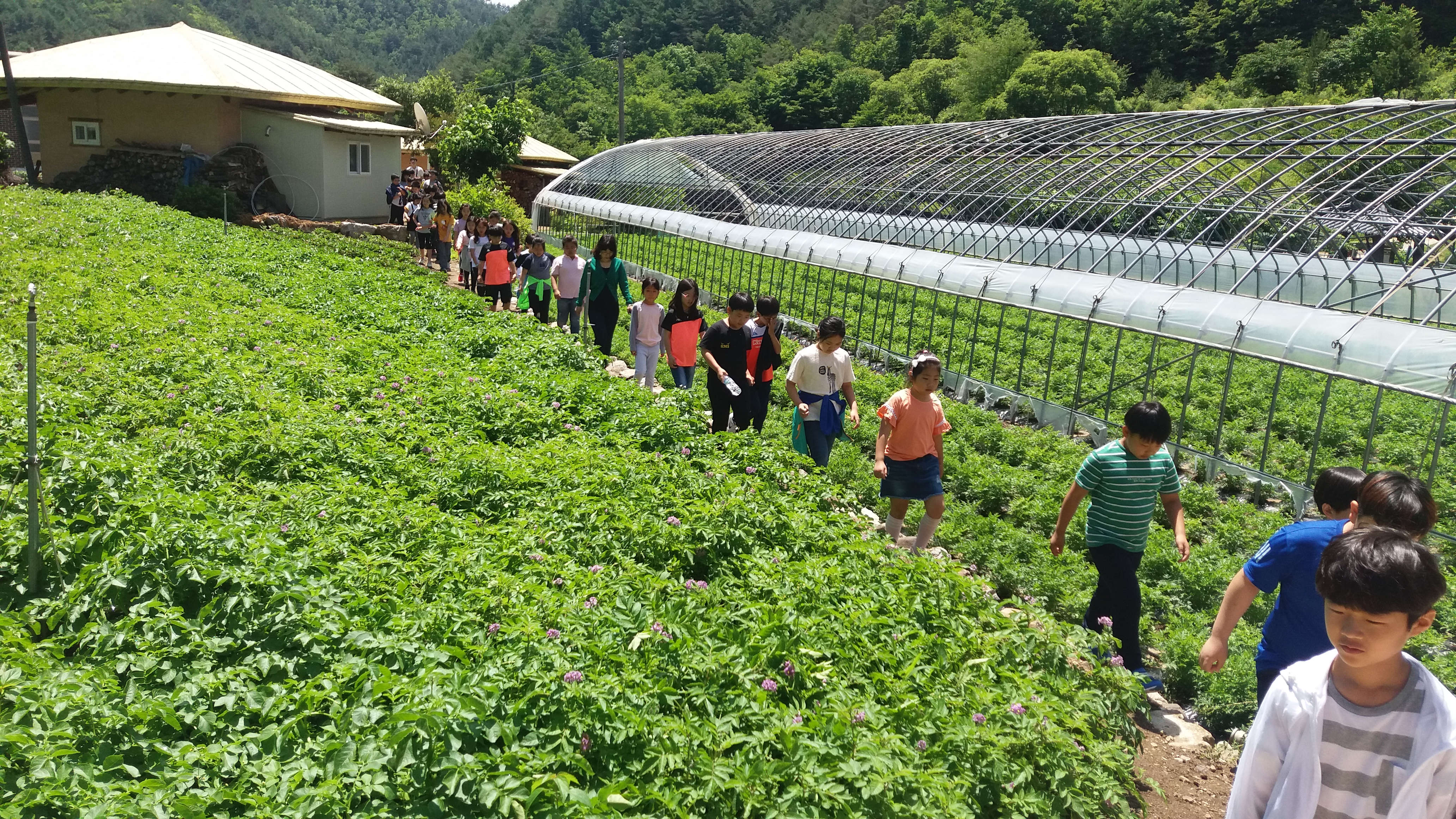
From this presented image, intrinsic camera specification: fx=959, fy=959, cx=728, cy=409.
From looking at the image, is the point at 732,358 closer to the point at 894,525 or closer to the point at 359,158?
the point at 894,525

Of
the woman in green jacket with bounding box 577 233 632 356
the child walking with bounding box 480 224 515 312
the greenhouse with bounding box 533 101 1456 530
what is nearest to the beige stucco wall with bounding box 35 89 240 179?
the greenhouse with bounding box 533 101 1456 530

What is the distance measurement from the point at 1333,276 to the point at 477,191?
24.2 m

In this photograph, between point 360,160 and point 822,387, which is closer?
point 822,387

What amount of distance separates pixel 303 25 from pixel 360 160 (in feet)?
353

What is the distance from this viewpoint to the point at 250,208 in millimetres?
26016

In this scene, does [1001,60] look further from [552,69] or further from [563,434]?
[563,434]

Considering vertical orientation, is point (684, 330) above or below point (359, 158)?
below

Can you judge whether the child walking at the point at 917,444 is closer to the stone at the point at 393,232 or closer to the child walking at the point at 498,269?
the child walking at the point at 498,269

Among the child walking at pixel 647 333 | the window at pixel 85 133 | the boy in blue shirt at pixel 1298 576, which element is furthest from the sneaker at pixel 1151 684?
the window at pixel 85 133

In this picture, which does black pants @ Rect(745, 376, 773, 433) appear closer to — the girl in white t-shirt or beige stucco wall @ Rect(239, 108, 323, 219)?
the girl in white t-shirt

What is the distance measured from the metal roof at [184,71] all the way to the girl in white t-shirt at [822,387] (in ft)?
75.0

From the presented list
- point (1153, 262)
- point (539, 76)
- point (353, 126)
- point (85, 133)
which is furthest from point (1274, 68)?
point (539, 76)

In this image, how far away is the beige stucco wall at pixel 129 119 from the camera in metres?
26.3

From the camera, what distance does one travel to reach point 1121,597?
541 centimetres
